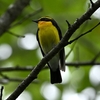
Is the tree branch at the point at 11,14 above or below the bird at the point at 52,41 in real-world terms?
above

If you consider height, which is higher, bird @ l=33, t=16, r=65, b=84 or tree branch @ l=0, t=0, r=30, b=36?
tree branch @ l=0, t=0, r=30, b=36

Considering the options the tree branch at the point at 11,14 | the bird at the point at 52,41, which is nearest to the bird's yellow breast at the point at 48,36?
the bird at the point at 52,41

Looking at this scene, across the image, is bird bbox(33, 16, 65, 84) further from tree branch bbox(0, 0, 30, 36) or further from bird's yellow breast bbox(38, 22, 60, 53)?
tree branch bbox(0, 0, 30, 36)

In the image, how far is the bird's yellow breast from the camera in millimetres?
4613

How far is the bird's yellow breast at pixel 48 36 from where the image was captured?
4.61m

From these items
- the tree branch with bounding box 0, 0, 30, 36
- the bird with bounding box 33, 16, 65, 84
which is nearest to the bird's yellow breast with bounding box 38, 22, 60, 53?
the bird with bounding box 33, 16, 65, 84

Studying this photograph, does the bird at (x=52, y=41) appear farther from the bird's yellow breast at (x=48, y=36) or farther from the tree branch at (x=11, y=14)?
the tree branch at (x=11, y=14)

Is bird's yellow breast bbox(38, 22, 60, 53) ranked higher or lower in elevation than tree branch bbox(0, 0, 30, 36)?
lower

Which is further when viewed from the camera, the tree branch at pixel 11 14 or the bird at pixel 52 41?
the tree branch at pixel 11 14

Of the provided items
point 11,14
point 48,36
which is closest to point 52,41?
point 48,36

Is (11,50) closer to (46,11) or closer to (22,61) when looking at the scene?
(22,61)

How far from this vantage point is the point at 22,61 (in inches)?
295

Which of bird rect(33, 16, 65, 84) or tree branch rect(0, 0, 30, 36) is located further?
tree branch rect(0, 0, 30, 36)

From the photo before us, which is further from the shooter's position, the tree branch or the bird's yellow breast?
the tree branch
